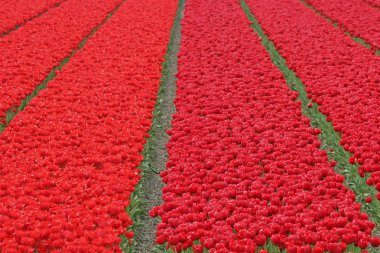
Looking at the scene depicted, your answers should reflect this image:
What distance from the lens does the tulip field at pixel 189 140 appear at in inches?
242

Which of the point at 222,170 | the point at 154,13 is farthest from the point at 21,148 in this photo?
the point at 154,13

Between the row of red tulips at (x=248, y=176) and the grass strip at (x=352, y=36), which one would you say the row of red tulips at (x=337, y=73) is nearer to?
the grass strip at (x=352, y=36)

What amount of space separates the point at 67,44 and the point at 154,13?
5.74m

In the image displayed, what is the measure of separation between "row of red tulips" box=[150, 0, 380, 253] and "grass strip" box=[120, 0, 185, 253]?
28 centimetres

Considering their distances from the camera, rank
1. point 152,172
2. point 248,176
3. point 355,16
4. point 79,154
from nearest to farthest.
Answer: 1. point 248,176
2. point 79,154
3. point 152,172
4. point 355,16

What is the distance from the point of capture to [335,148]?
28.9ft

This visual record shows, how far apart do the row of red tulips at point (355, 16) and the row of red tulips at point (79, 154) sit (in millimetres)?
6476

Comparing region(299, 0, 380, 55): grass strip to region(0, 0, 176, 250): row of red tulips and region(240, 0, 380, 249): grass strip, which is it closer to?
region(240, 0, 380, 249): grass strip

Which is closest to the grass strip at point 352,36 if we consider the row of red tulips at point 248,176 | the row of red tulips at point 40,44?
the row of red tulips at point 248,176

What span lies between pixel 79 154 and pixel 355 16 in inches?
539

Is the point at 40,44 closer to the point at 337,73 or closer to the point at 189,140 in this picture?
the point at 189,140

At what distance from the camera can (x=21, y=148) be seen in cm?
834

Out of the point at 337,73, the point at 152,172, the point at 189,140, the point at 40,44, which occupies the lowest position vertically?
the point at 337,73

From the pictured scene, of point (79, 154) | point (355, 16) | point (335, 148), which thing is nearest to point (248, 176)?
point (335, 148)
